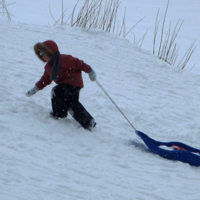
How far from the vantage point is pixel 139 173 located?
2643 mm

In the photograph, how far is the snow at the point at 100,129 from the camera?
2.33 meters

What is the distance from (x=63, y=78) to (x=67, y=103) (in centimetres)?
24

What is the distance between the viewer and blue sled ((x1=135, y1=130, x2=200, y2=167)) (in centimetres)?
282

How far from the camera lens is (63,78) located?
3.18 metres

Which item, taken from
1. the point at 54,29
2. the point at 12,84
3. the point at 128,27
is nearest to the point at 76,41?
the point at 54,29

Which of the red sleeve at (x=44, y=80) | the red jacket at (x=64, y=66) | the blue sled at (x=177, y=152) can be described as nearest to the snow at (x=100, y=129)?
the blue sled at (x=177, y=152)

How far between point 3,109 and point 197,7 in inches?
632

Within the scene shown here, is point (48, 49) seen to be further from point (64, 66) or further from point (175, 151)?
point (175, 151)

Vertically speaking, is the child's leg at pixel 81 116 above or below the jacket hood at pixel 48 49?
below

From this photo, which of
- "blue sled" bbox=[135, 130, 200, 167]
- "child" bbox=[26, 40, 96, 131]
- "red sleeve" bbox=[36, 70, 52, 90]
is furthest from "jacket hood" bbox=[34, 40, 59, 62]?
"blue sled" bbox=[135, 130, 200, 167]

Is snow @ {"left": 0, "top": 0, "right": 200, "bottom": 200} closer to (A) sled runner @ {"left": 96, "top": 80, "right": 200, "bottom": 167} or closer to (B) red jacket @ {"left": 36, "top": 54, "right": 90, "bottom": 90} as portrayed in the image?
(A) sled runner @ {"left": 96, "top": 80, "right": 200, "bottom": 167}

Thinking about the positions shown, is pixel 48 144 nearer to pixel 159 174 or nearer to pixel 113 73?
pixel 159 174

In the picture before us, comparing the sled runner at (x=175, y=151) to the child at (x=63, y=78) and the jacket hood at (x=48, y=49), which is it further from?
the jacket hood at (x=48, y=49)

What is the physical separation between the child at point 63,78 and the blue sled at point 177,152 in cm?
58
